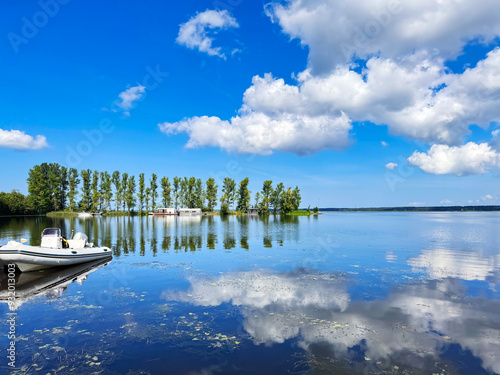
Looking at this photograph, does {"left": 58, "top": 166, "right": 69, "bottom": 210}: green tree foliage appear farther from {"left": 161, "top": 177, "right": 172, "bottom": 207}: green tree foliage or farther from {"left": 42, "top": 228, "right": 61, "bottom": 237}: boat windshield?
{"left": 42, "top": 228, "right": 61, "bottom": 237}: boat windshield

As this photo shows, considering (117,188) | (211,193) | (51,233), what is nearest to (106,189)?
(117,188)

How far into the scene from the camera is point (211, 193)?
160m

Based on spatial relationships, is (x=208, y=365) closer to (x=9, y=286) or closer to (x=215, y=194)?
(x=9, y=286)

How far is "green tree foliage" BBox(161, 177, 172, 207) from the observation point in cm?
15912

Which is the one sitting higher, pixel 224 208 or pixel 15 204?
pixel 15 204

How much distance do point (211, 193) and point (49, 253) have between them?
13890 cm

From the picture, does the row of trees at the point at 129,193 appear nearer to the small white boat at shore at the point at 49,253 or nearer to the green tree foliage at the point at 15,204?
the green tree foliage at the point at 15,204

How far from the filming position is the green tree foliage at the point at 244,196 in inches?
6216

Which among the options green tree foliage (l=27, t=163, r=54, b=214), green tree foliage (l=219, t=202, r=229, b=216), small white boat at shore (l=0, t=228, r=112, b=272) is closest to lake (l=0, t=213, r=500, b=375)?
small white boat at shore (l=0, t=228, r=112, b=272)

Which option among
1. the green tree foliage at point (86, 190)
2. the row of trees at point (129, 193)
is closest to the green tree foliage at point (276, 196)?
the row of trees at point (129, 193)

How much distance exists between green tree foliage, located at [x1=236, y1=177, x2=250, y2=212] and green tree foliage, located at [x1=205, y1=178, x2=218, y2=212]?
12.7 meters

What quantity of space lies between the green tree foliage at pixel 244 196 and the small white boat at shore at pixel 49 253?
131907 mm

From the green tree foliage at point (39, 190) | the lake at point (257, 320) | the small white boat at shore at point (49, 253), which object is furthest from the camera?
the green tree foliage at point (39, 190)

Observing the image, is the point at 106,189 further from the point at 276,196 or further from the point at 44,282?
the point at 44,282
